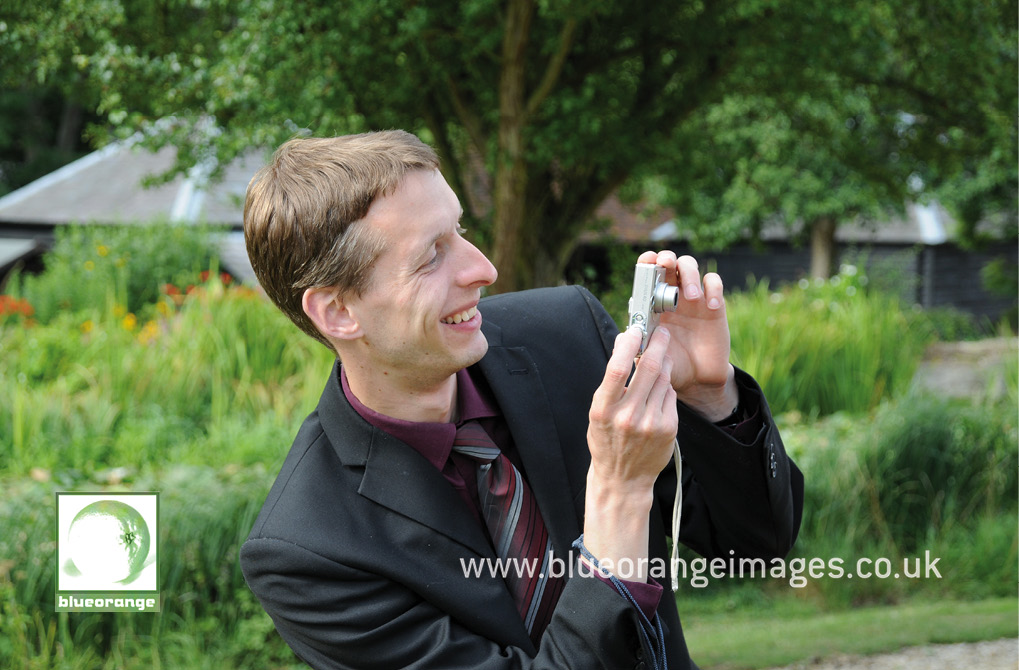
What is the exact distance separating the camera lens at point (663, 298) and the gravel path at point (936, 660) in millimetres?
3666

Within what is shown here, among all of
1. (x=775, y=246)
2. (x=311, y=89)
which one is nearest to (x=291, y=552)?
(x=311, y=89)

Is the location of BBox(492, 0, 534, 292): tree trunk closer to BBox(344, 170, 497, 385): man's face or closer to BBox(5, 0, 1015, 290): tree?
BBox(5, 0, 1015, 290): tree

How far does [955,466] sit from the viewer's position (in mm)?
6199

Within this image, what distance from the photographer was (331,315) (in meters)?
1.86

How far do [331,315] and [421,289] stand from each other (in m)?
0.21

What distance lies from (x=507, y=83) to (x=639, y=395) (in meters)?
4.76

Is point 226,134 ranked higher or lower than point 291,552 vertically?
higher

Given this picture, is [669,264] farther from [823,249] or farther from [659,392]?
[823,249]

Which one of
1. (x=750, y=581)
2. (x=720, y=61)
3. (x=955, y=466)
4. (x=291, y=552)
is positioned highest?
(x=720, y=61)

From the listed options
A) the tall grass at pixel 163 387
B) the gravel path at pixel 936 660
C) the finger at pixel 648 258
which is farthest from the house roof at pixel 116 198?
the finger at pixel 648 258

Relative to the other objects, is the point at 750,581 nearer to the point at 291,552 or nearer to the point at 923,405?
the point at 923,405

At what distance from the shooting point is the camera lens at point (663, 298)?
5.80 ft

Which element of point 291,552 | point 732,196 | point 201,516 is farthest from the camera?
point 732,196

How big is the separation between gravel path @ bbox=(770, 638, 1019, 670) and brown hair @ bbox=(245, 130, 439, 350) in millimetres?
3950
